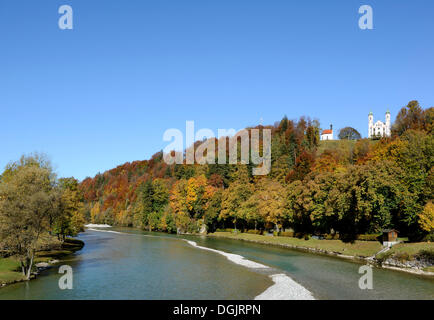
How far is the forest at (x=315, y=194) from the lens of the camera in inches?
2163

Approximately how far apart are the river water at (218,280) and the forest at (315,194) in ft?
40.5

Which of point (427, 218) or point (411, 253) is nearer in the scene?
point (411, 253)

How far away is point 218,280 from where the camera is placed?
1458 inches

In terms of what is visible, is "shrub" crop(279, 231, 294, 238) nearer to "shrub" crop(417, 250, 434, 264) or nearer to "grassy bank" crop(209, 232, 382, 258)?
"grassy bank" crop(209, 232, 382, 258)

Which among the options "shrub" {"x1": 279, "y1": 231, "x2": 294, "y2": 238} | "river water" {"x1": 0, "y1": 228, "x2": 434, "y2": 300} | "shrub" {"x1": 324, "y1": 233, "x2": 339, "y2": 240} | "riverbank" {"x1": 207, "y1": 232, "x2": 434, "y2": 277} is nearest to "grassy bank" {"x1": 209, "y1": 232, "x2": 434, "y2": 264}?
"riverbank" {"x1": 207, "y1": 232, "x2": 434, "y2": 277}

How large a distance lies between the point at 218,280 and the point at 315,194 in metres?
37.7

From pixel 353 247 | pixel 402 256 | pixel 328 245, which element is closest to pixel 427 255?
pixel 402 256

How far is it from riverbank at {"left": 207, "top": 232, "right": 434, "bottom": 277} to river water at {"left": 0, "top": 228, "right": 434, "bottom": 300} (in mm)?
3586

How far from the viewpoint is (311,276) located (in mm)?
38875

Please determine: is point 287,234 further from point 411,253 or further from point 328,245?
point 411,253

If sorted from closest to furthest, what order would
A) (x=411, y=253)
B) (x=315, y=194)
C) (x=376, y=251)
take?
(x=411, y=253), (x=376, y=251), (x=315, y=194)
